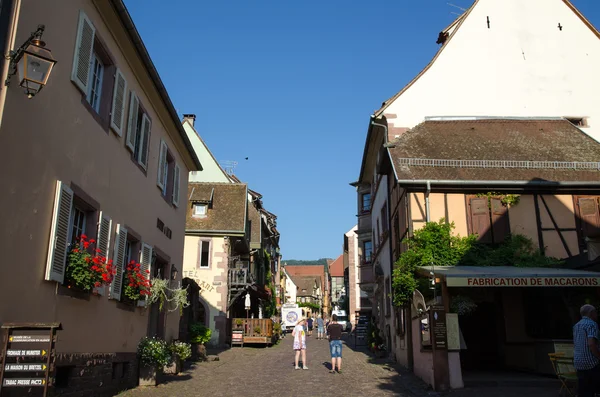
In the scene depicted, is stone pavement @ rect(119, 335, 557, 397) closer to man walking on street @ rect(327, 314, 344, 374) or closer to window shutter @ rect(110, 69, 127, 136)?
man walking on street @ rect(327, 314, 344, 374)

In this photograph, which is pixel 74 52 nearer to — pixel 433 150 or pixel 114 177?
pixel 114 177

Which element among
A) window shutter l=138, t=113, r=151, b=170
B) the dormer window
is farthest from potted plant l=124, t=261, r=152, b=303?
the dormer window

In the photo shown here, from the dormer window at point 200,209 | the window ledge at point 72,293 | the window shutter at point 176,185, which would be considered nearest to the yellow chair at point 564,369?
the window ledge at point 72,293

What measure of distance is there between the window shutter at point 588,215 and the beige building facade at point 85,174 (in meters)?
11.7

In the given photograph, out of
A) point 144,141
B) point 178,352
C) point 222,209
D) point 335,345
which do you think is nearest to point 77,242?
point 144,141

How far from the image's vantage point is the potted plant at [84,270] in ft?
28.0

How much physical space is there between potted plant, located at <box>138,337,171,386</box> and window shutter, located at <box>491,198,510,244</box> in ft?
30.9

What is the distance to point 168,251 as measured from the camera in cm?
1625

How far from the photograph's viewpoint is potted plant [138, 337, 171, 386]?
12562 millimetres

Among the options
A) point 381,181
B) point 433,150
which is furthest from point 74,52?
point 381,181

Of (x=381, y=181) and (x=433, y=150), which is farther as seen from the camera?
(x=381, y=181)

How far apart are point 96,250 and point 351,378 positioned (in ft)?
25.9

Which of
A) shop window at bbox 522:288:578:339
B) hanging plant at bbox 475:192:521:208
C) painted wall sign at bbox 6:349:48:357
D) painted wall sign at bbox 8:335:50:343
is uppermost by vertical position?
hanging plant at bbox 475:192:521:208

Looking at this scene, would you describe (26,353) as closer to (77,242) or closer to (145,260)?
(77,242)
